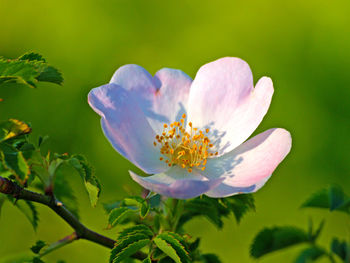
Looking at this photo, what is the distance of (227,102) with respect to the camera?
1.12m

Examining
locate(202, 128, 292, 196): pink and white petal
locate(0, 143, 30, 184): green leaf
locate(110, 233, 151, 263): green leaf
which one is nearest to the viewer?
locate(0, 143, 30, 184): green leaf

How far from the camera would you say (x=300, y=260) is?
3.50ft

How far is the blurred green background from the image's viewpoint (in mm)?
2455

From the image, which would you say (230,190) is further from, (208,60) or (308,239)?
(208,60)

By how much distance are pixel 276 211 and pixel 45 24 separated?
1.55 m

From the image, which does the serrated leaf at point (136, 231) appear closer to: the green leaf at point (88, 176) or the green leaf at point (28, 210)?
the green leaf at point (88, 176)

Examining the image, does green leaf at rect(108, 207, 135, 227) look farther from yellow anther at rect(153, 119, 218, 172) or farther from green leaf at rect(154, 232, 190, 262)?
yellow anther at rect(153, 119, 218, 172)

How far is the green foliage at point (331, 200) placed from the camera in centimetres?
102

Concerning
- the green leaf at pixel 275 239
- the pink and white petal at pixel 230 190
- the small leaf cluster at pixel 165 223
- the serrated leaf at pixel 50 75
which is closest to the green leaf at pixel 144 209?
the small leaf cluster at pixel 165 223

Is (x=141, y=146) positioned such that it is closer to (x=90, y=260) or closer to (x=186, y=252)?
(x=186, y=252)

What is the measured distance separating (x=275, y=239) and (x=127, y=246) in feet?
1.25

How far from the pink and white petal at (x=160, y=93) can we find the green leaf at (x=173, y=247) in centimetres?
34

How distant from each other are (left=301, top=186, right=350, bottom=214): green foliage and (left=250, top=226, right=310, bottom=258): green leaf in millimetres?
66

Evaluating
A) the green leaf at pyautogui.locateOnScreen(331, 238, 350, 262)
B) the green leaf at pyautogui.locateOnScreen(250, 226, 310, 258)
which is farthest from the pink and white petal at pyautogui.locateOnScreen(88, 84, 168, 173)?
the green leaf at pyautogui.locateOnScreen(331, 238, 350, 262)
